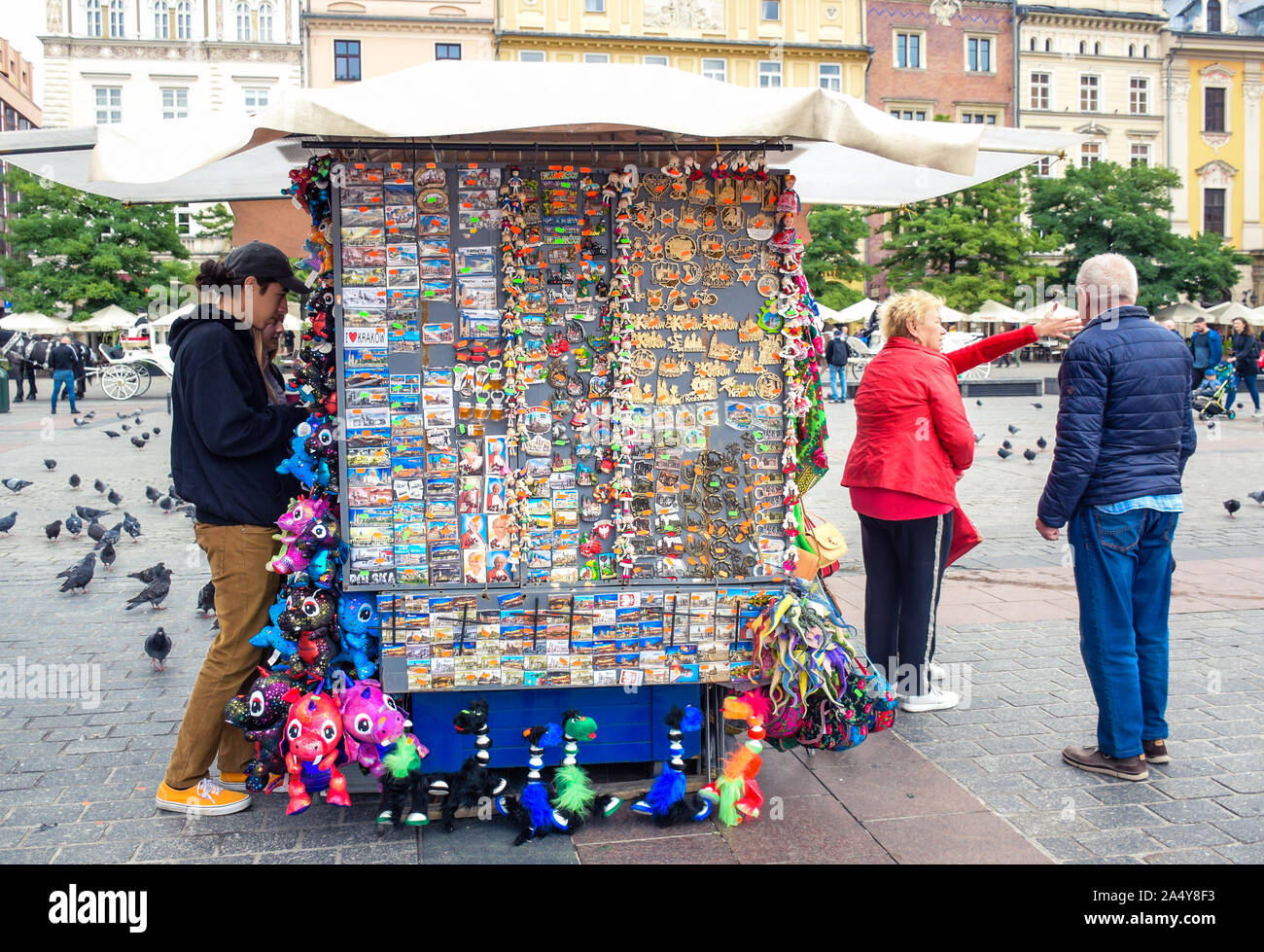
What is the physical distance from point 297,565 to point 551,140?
1.83 meters

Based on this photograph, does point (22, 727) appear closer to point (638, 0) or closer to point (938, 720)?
point (938, 720)

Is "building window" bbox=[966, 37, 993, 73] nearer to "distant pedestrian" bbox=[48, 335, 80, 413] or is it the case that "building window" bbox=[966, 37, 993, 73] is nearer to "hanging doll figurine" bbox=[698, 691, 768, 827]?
"distant pedestrian" bbox=[48, 335, 80, 413]

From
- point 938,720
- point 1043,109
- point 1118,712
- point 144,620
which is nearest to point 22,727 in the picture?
point 144,620

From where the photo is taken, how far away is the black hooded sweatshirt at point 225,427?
3.81 m

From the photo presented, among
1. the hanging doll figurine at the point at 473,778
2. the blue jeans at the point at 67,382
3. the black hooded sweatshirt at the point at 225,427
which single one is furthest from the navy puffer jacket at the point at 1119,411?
the blue jeans at the point at 67,382

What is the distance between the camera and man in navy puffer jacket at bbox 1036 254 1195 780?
4.11m

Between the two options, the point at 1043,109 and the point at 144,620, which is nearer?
the point at 144,620

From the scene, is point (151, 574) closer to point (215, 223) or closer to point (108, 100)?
point (215, 223)

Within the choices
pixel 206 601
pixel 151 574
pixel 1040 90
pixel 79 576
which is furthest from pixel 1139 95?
pixel 206 601

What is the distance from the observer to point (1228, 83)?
52062 mm

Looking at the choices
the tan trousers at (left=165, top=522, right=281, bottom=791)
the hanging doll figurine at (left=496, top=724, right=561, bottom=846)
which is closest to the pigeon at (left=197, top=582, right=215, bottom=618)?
the tan trousers at (left=165, top=522, right=281, bottom=791)

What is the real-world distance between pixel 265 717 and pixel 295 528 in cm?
68

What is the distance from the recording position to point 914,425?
471cm

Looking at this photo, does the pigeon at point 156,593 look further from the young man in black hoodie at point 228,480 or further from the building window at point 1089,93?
the building window at point 1089,93
